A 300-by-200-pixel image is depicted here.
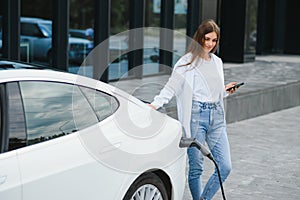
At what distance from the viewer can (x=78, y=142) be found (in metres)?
4.16

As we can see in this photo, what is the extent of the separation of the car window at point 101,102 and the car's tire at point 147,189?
52 cm

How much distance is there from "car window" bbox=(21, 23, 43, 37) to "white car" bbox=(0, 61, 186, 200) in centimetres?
786

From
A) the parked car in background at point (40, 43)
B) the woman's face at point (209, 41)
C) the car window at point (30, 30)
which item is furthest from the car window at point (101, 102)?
the car window at point (30, 30)

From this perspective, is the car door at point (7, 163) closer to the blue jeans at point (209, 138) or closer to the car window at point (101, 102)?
the car window at point (101, 102)

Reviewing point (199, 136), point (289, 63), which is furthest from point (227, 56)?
point (199, 136)

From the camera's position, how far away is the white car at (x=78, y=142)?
3822 mm

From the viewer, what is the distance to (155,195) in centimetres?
480

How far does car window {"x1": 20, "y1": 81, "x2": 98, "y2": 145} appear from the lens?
3.97 meters

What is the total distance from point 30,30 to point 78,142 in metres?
9.10

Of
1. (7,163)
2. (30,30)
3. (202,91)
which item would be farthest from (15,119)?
(30,30)

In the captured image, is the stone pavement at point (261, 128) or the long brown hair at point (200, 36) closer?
the long brown hair at point (200, 36)

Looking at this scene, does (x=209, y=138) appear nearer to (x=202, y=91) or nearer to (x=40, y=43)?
(x=202, y=91)

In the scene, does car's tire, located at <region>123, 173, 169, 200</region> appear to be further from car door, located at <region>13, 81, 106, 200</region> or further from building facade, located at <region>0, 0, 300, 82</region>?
building facade, located at <region>0, 0, 300, 82</region>

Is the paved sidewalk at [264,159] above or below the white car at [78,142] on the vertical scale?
below
